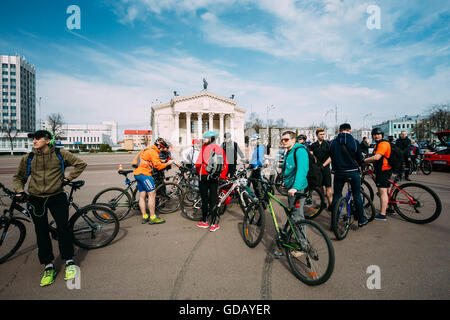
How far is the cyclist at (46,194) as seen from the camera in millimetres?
2879

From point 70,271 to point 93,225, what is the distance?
0.92m

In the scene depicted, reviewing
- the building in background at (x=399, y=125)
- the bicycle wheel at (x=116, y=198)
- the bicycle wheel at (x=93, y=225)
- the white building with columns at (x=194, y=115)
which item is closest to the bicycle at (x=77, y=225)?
the bicycle wheel at (x=93, y=225)

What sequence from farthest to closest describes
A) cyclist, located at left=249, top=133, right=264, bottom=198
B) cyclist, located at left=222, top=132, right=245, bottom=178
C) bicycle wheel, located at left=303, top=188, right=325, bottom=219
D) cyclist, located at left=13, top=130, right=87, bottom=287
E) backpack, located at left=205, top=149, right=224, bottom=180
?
cyclist, located at left=222, top=132, right=245, bottom=178 → cyclist, located at left=249, top=133, right=264, bottom=198 → bicycle wheel, located at left=303, top=188, right=325, bottom=219 → backpack, located at left=205, top=149, right=224, bottom=180 → cyclist, located at left=13, top=130, right=87, bottom=287

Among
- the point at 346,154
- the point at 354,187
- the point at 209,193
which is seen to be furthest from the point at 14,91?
the point at 354,187

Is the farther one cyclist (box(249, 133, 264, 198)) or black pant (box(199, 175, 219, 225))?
cyclist (box(249, 133, 264, 198))

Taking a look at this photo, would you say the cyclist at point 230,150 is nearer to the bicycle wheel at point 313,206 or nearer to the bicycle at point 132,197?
the bicycle at point 132,197

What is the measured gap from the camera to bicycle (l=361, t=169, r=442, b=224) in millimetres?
4402

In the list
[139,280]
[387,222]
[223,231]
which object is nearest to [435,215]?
[387,222]

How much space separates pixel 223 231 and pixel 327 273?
2280mm

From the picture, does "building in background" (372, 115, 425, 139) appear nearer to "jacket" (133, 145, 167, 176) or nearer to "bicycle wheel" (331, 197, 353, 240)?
"bicycle wheel" (331, 197, 353, 240)

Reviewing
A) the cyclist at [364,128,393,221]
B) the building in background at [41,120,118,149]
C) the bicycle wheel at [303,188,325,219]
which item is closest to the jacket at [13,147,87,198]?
the bicycle wheel at [303,188,325,219]

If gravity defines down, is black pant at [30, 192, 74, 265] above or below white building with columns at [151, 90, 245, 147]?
below

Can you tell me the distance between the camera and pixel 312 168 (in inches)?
134
